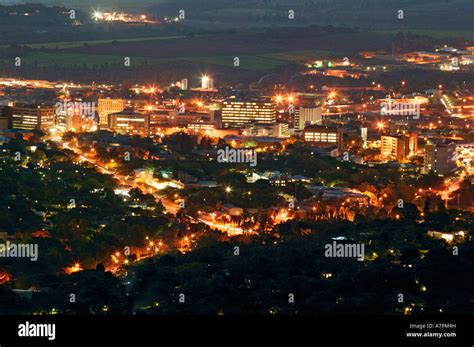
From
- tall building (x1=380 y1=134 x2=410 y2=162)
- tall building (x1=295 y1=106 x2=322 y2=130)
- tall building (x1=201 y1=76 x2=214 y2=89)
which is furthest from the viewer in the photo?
tall building (x1=201 y1=76 x2=214 y2=89)

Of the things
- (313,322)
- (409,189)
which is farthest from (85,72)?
(313,322)

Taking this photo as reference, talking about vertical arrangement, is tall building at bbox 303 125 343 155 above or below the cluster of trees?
below

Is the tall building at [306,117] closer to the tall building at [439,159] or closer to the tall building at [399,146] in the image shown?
the tall building at [399,146]

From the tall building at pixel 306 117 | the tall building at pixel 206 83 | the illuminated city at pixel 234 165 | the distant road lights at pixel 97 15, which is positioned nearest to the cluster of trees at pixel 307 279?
the illuminated city at pixel 234 165

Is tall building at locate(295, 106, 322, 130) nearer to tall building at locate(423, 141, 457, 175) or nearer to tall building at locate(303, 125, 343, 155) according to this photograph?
tall building at locate(303, 125, 343, 155)

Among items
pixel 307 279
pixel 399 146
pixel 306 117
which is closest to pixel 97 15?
pixel 306 117

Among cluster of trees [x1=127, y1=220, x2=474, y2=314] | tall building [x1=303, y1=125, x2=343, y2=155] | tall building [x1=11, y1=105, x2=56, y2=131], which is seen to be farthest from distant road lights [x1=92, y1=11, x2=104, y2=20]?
cluster of trees [x1=127, y1=220, x2=474, y2=314]

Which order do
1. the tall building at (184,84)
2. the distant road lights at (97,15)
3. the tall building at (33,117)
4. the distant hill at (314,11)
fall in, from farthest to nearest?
the distant hill at (314,11)
the distant road lights at (97,15)
the tall building at (184,84)
the tall building at (33,117)
